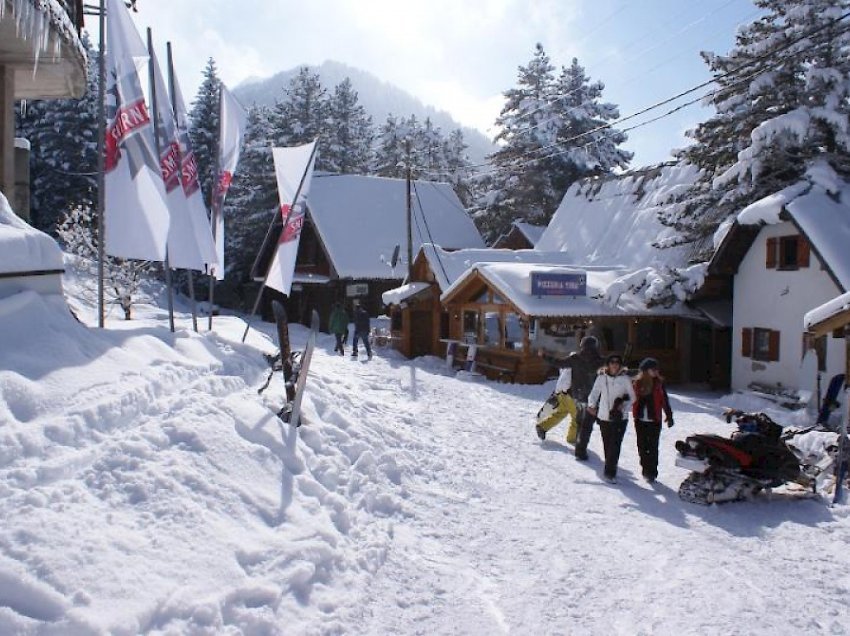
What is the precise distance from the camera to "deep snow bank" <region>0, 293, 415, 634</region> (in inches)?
137

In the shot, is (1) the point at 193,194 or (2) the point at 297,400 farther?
(1) the point at 193,194

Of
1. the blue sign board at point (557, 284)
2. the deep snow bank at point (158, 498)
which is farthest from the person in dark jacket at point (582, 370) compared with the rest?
the blue sign board at point (557, 284)

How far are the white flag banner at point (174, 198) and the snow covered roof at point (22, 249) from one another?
2.58 meters

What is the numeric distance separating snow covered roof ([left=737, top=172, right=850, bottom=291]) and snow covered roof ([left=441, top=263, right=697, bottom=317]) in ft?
11.6

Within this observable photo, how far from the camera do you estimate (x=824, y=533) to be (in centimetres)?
645

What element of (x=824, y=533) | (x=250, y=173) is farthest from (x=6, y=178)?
(x=250, y=173)

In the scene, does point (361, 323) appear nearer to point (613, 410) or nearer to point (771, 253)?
point (771, 253)

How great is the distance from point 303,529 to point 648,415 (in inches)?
196

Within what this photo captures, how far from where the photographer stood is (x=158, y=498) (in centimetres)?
452

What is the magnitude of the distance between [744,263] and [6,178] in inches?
634

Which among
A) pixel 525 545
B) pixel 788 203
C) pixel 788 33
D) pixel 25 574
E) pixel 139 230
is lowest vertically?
pixel 525 545


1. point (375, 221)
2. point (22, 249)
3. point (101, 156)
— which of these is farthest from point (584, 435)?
point (375, 221)

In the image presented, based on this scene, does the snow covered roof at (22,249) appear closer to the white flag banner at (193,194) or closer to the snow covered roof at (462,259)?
→ the white flag banner at (193,194)

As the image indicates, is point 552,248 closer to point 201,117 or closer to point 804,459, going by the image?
point 804,459
